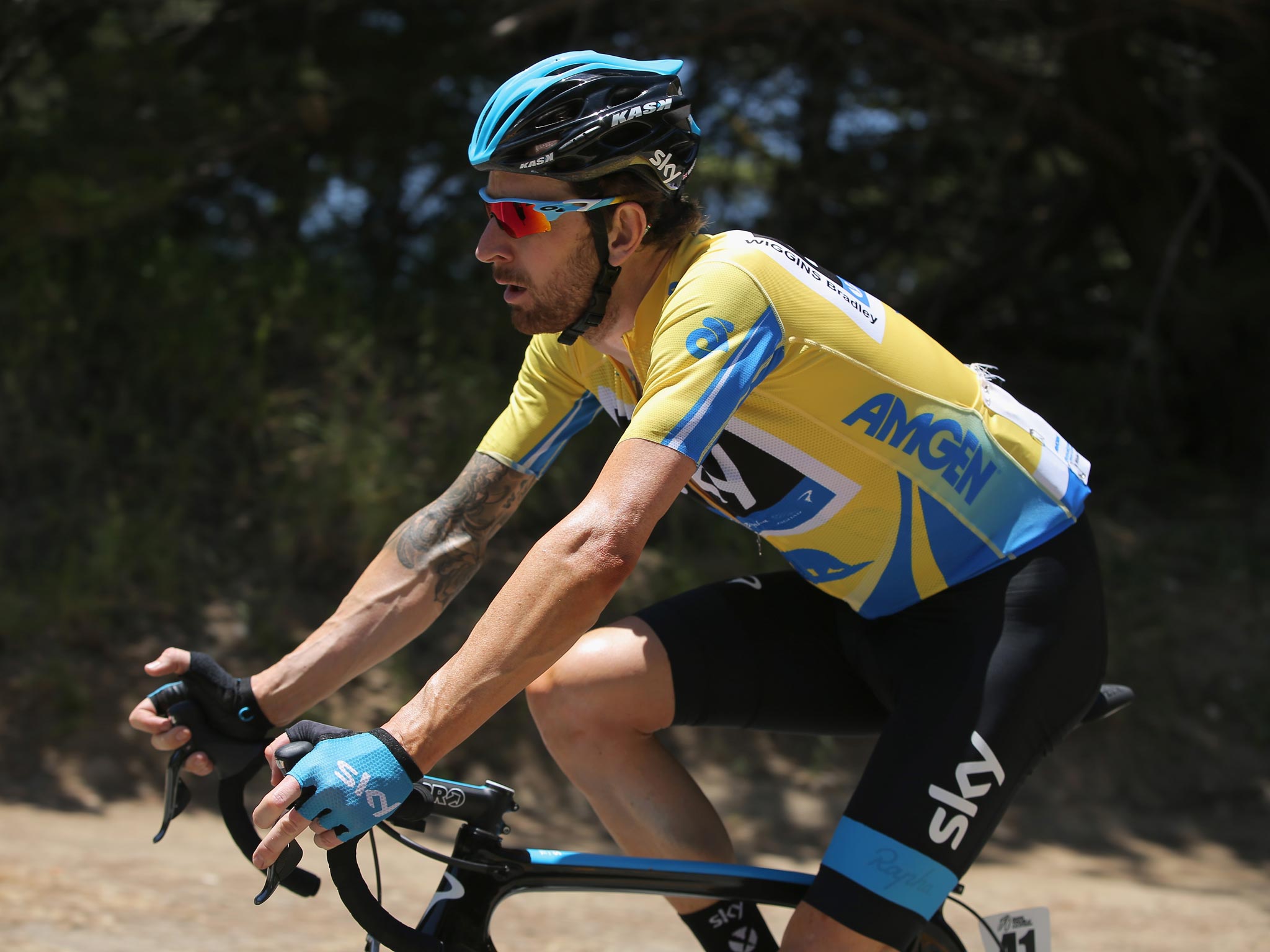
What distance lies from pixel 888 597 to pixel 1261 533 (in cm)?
619

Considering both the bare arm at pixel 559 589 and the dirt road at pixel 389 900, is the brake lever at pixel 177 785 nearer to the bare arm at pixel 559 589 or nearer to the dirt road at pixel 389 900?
the bare arm at pixel 559 589

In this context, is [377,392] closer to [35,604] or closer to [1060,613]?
[35,604]

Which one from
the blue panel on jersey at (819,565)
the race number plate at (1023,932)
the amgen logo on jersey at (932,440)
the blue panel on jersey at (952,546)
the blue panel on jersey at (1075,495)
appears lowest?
the race number plate at (1023,932)

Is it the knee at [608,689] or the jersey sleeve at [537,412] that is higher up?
the jersey sleeve at [537,412]

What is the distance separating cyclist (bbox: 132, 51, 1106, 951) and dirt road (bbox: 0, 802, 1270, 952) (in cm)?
167

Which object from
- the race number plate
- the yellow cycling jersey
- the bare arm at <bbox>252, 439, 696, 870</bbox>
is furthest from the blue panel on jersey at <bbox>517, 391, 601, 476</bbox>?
the race number plate

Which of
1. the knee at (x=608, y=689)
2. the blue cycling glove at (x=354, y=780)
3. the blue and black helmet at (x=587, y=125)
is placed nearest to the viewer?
the blue cycling glove at (x=354, y=780)

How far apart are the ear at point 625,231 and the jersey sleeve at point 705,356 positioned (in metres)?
0.21

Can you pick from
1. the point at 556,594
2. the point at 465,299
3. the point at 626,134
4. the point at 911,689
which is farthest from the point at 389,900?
the point at 465,299

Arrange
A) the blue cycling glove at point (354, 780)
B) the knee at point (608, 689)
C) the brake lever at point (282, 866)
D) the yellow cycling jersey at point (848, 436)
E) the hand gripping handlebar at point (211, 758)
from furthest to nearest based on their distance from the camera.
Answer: the knee at point (608, 689), the hand gripping handlebar at point (211, 758), the yellow cycling jersey at point (848, 436), the brake lever at point (282, 866), the blue cycling glove at point (354, 780)

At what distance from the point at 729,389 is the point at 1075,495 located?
87cm

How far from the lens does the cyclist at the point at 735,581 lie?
71.6 inches

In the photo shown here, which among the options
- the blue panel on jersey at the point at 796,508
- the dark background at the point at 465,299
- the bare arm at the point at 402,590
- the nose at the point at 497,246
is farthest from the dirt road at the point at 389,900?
the nose at the point at 497,246

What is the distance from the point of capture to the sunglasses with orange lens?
6.81ft
